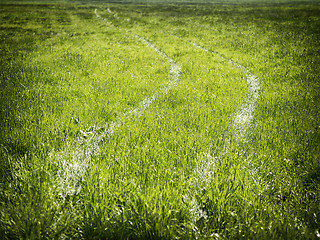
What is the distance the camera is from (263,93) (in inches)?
231

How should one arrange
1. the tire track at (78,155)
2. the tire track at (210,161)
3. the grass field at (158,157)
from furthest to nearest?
the tire track at (78,155) < the tire track at (210,161) < the grass field at (158,157)

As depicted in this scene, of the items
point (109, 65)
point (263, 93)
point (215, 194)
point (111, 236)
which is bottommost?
point (111, 236)

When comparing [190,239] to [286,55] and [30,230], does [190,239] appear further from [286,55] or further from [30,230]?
[286,55]

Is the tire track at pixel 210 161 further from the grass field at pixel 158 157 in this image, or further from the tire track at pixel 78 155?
the tire track at pixel 78 155

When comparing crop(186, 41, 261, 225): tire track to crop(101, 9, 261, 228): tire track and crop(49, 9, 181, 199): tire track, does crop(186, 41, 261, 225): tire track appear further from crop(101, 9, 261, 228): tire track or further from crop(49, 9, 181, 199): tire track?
crop(49, 9, 181, 199): tire track

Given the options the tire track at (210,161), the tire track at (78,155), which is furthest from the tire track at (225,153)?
the tire track at (78,155)

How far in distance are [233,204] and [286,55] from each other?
432 inches

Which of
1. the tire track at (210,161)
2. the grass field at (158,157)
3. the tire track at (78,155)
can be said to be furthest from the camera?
the tire track at (78,155)

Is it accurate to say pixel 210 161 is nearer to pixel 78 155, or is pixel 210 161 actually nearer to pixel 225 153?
pixel 225 153

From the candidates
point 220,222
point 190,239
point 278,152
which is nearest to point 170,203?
point 190,239

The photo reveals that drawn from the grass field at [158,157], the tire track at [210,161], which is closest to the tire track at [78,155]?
the grass field at [158,157]

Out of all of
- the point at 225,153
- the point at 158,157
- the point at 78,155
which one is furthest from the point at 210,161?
the point at 78,155

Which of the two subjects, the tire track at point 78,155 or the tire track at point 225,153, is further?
the tire track at point 78,155

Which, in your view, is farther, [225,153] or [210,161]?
[225,153]
